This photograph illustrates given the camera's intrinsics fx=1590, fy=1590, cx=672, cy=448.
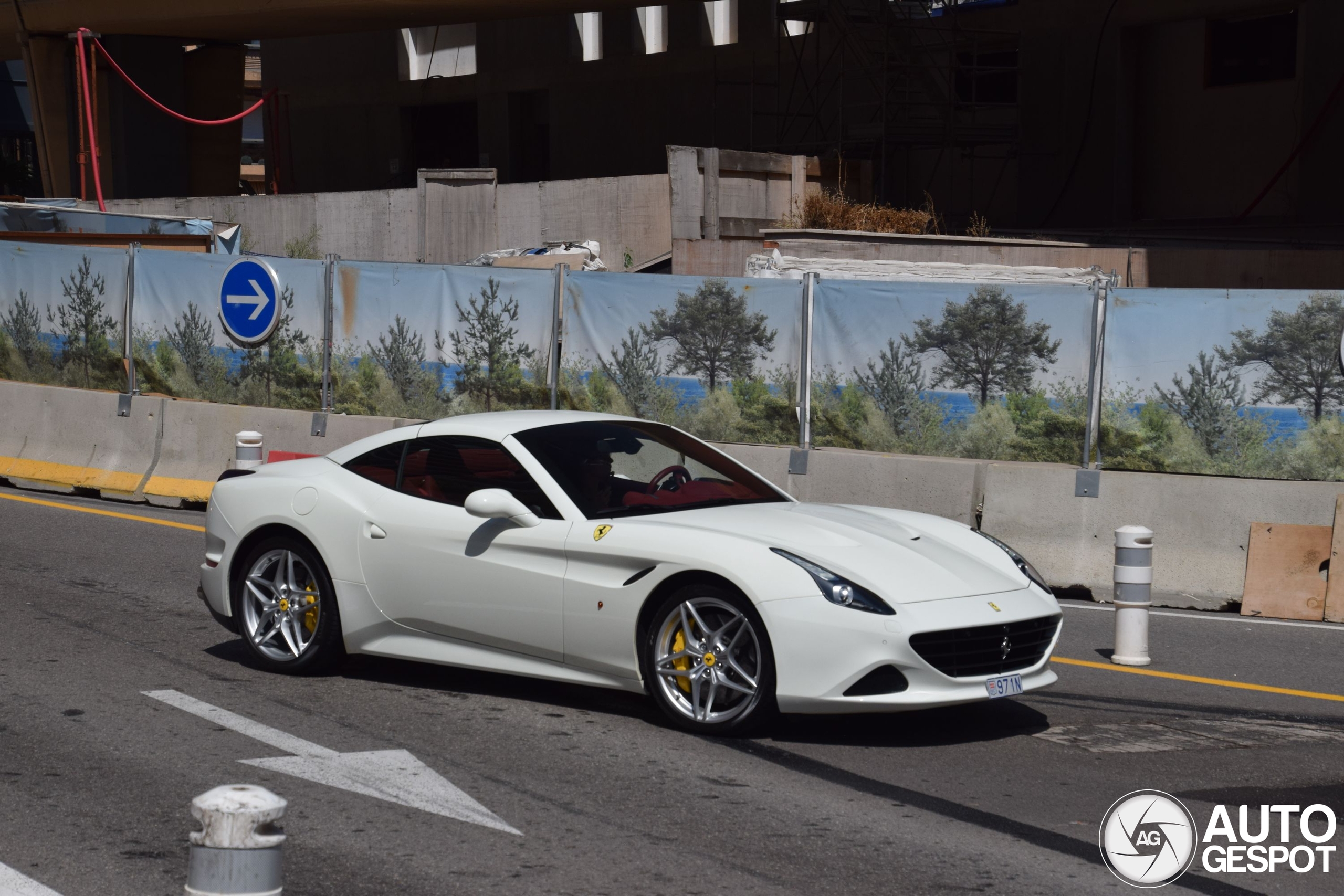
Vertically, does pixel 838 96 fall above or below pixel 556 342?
above

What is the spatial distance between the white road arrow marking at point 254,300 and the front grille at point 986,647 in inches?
422

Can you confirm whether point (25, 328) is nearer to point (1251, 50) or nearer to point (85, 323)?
point (85, 323)

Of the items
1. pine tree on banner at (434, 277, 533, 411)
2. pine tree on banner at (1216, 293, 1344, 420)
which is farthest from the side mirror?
pine tree on banner at (434, 277, 533, 411)

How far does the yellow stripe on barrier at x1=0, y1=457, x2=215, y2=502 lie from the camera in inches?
589

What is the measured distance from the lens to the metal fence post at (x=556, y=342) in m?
14.5

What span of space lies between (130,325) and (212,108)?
25340 mm

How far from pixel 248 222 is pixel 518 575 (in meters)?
24.5

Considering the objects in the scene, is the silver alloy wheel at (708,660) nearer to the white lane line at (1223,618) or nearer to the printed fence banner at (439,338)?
the white lane line at (1223,618)

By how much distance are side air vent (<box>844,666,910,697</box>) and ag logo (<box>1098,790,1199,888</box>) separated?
3.17 feet

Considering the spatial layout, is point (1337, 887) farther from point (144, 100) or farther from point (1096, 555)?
Answer: point (144, 100)

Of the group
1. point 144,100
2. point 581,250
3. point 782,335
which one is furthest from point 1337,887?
point 144,100

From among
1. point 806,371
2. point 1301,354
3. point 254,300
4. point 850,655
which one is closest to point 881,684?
point 850,655

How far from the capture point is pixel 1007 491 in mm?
11703

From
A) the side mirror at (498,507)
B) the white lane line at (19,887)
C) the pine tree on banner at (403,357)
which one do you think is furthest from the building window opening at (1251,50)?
the white lane line at (19,887)
